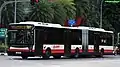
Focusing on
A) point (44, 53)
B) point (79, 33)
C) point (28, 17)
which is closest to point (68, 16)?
point (28, 17)

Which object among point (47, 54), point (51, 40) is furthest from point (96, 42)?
point (47, 54)

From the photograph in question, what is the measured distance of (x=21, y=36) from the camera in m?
32.2

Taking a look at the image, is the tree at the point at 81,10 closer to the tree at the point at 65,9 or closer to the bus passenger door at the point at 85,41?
the tree at the point at 65,9

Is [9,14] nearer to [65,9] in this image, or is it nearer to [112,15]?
[65,9]

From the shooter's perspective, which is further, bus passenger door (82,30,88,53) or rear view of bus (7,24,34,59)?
bus passenger door (82,30,88,53)

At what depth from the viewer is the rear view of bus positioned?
1264 inches

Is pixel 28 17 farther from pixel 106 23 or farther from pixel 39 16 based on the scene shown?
pixel 106 23

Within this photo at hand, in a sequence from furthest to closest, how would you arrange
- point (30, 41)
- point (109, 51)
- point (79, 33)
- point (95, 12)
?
point (95, 12), point (109, 51), point (79, 33), point (30, 41)

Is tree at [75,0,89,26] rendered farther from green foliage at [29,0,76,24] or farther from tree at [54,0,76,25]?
green foliage at [29,0,76,24]

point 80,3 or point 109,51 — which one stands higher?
point 80,3

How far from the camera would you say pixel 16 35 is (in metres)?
32.5

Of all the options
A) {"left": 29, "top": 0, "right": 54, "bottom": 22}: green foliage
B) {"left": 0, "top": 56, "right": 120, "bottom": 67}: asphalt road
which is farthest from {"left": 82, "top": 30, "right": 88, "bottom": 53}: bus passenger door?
{"left": 29, "top": 0, "right": 54, "bottom": 22}: green foliage

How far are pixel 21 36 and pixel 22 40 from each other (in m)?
0.34

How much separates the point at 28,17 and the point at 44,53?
95.5 ft
